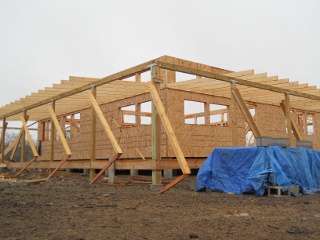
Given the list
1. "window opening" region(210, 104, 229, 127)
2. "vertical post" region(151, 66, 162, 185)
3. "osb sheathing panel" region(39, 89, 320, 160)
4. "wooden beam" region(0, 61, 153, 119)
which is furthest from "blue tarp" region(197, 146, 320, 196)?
"window opening" region(210, 104, 229, 127)

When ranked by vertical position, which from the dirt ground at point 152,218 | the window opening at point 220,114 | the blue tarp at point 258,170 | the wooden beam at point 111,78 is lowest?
the dirt ground at point 152,218

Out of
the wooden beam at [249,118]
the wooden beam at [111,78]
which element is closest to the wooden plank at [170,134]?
the wooden beam at [111,78]

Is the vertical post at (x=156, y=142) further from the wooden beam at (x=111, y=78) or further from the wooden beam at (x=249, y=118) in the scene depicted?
the wooden beam at (x=249, y=118)

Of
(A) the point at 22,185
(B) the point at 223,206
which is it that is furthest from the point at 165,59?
(B) the point at 223,206

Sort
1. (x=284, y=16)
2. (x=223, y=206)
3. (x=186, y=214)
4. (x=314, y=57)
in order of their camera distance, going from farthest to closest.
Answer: (x=314, y=57) < (x=284, y=16) < (x=223, y=206) < (x=186, y=214)

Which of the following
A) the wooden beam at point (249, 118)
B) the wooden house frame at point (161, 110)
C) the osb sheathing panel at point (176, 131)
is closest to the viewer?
the wooden house frame at point (161, 110)

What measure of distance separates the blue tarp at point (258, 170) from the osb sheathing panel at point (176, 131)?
3699 mm

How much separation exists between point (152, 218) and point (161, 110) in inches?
158

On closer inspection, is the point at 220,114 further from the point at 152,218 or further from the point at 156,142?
the point at 152,218

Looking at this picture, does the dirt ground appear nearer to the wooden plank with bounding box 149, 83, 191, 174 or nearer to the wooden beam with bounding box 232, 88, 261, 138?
the wooden plank with bounding box 149, 83, 191, 174

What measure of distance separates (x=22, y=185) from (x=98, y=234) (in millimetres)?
7026

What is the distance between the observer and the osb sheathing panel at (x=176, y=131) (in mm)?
13430

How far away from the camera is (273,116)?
1788 cm

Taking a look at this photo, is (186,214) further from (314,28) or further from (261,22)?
(314,28)
